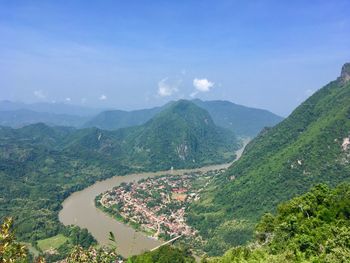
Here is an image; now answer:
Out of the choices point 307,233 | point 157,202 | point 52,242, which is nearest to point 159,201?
point 157,202

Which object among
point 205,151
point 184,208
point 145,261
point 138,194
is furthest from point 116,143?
point 145,261

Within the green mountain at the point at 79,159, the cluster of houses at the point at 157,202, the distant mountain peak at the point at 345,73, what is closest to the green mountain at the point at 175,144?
the green mountain at the point at 79,159

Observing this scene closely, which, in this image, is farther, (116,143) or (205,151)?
(116,143)

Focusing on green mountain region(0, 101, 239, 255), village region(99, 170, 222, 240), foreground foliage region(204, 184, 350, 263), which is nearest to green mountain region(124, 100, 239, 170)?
green mountain region(0, 101, 239, 255)

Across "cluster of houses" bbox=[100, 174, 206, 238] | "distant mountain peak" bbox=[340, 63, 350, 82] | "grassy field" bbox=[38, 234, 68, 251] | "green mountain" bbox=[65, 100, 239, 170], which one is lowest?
"grassy field" bbox=[38, 234, 68, 251]

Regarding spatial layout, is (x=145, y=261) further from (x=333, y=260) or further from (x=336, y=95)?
(x=336, y=95)

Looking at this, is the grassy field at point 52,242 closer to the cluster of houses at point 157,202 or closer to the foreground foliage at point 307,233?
the cluster of houses at point 157,202

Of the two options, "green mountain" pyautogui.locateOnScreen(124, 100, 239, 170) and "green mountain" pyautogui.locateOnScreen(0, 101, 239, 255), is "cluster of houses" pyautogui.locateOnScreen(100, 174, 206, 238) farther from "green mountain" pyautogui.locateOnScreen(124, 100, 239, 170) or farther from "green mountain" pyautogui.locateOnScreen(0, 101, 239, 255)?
"green mountain" pyautogui.locateOnScreen(124, 100, 239, 170)

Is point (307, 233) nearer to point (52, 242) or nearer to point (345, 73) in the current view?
point (52, 242)
